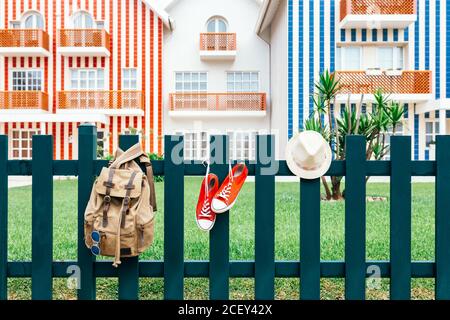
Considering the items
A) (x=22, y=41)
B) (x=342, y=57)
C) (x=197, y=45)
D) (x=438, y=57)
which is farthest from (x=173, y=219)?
(x=22, y=41)

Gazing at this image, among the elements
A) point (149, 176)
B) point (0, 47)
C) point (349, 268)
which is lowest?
point (349, 268)

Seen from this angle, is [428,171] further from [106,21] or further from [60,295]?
[106,21]

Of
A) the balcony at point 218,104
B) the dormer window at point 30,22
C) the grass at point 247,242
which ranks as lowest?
the grass at point 247,242

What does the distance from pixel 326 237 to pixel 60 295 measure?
320cm

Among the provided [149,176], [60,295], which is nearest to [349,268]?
[149,176]

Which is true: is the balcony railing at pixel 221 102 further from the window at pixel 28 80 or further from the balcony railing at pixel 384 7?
the window at pixel 28 80

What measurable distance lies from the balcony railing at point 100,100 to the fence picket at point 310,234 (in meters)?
20.1

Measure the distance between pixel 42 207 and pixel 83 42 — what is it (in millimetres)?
20967

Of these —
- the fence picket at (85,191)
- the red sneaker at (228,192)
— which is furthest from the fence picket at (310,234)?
the fence picket at (85,191)

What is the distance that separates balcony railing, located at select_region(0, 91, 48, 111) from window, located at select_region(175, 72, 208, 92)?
20.5 feet

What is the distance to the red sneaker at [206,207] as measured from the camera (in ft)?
8.76

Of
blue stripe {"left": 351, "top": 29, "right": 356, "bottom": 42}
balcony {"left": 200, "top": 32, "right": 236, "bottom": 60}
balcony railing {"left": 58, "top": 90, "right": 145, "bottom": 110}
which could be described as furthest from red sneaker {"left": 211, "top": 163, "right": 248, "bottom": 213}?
balcony {"left": 200, "top": 32, "right": 236, "bottom": 60}

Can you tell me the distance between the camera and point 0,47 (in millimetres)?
22234

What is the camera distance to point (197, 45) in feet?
77.9
